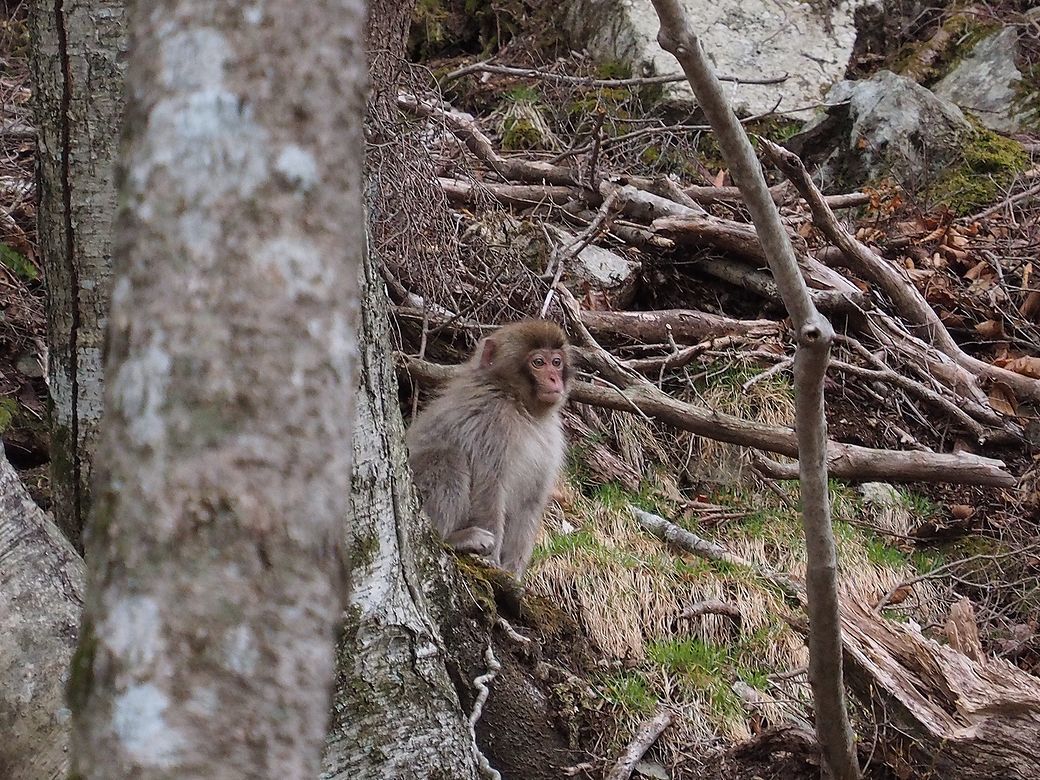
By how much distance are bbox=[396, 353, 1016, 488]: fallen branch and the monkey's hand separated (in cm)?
122

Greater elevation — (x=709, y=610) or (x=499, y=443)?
(x=499, y=443)

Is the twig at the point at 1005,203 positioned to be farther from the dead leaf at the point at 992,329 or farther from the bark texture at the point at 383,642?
the bark texture at the point at 383,642

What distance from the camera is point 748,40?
10.1 m

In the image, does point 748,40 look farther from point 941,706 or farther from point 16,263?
point 941,706

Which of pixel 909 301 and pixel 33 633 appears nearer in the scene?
A: pixel 33 633

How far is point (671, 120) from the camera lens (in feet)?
31.3

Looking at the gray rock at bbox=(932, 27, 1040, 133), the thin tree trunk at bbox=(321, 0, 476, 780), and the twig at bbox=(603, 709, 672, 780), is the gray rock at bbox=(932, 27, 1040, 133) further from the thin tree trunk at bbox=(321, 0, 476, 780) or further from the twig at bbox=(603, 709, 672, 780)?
the thin tree trunk at bbox=(321, 0, 476, 780)

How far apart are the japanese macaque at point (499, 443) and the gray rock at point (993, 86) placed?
579cm

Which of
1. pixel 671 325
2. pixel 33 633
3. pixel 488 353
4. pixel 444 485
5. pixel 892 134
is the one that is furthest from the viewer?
pixel 892 134

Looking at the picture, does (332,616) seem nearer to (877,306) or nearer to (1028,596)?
(1028,596)

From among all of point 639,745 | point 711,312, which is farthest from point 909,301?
point 639,745

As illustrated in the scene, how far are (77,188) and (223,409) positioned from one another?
2.06m

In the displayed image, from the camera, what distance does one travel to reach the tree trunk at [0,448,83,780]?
2475 mm

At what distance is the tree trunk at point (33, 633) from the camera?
8.12 feet
